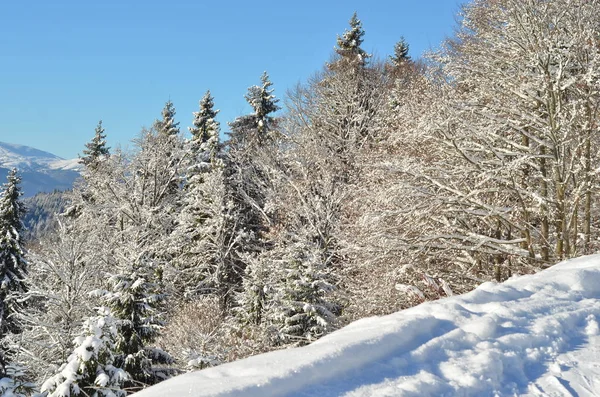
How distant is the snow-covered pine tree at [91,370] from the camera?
755 cm

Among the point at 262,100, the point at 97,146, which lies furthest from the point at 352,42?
the point at 97,146

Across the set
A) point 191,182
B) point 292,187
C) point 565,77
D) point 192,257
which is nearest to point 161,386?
point 565,77

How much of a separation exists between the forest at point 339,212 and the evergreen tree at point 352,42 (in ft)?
4.21

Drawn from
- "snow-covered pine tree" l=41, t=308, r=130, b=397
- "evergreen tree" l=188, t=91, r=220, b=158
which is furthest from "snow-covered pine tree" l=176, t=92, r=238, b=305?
"snow-covered pine tree" l=41, t=308, r=130, b=397

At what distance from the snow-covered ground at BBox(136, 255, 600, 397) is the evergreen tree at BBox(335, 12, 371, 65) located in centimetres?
2659

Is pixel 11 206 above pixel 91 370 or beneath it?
above

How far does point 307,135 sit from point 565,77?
16.2 meters

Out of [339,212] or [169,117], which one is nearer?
[339,212]

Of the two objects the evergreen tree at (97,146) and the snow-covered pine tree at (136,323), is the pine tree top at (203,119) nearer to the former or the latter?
the evergreen tree at (97,146)

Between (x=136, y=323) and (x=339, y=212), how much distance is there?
11662 millimetres

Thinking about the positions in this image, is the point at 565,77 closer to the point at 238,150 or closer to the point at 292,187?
the point at 292,187

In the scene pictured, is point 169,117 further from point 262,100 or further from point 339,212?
point 339,212

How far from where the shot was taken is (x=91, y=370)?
8.00m

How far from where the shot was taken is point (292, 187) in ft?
77.9
